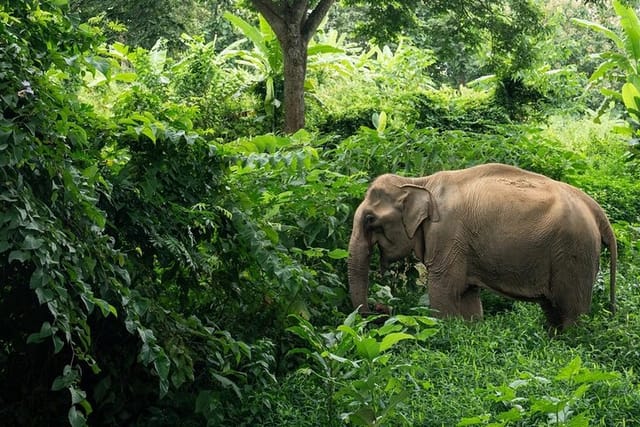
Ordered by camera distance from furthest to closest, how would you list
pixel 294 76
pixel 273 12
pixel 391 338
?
pixel 294 76
pixel 273 12
pixel 391 338

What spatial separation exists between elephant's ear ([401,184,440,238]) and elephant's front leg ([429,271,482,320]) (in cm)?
41

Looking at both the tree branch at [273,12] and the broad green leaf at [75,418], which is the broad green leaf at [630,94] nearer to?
the tree branch at [273,12]

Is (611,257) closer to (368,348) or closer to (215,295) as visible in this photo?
(368,348)

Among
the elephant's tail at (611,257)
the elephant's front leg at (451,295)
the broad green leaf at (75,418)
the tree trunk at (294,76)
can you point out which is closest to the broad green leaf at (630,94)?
the tree trunk at (294,76)

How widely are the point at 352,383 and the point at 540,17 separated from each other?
29.8 ft

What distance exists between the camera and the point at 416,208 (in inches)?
293

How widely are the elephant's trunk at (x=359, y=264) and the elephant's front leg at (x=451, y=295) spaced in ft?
1.62

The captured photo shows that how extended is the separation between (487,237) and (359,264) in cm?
96

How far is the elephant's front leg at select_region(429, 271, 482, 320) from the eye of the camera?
7285 mm

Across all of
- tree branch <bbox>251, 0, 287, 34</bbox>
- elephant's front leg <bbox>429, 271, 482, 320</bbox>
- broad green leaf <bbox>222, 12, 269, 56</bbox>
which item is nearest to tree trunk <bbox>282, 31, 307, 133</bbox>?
tree branch <bbox>251, 0, 287, 34</bbox>

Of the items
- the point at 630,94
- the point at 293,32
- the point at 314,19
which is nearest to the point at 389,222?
the point at 293,32

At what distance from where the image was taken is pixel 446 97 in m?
15.4

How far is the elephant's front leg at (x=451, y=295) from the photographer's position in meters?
7.29

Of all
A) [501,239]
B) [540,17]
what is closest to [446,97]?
[540,17]
